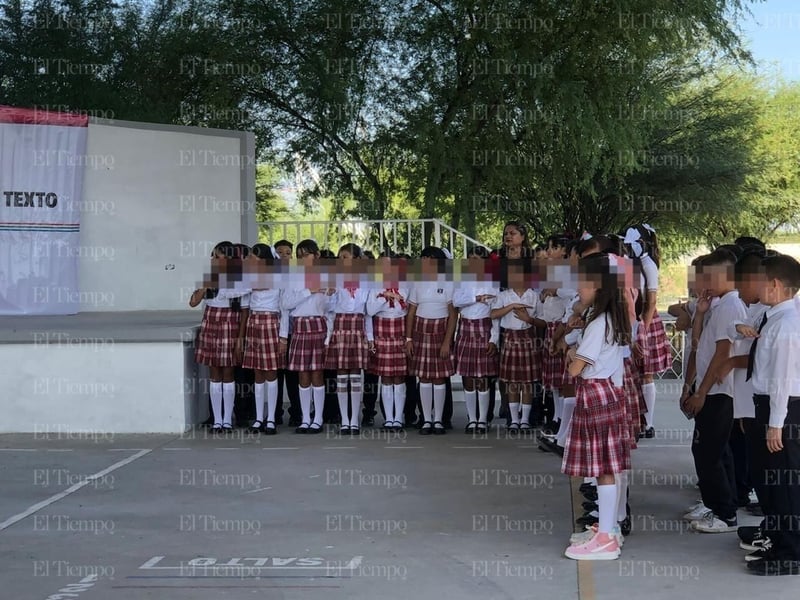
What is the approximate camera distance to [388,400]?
1044cm

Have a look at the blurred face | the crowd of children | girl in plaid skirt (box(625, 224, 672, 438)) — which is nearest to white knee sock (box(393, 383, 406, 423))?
the crowd of children

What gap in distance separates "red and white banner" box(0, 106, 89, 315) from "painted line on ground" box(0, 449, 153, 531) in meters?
4.11

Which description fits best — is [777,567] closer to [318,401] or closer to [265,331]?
[318,401]

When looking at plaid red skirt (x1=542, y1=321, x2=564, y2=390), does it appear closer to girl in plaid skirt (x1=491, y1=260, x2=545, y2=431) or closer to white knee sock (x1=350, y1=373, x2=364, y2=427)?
girl in plaid skirt (x1=491, y1=260, x2=545, y2=431)

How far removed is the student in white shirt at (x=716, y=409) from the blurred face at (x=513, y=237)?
3.16 metres

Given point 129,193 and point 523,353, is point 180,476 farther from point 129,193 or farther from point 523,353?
point 129,193

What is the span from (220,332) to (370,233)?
5569mm

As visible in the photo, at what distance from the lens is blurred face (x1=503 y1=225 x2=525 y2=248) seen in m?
9.64

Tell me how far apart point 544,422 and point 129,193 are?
250 inches

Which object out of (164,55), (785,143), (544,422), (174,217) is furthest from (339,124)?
(785,143)

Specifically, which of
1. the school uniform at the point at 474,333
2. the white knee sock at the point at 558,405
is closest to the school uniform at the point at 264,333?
the school uniform at the point at 474,333

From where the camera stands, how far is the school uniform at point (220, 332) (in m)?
10.3

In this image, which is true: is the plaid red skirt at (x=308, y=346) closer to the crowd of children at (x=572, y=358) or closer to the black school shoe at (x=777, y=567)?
the crowd of children at (x=572, y=358)

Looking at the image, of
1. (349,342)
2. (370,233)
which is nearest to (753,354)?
(349,342)
